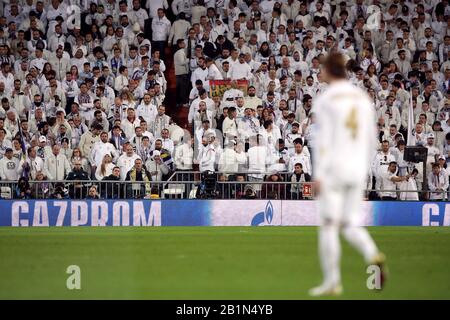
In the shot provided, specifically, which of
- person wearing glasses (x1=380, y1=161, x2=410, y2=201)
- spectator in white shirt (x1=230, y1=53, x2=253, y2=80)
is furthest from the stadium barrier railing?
spectator in white shirt (x1=230, y1=53, x2=253, y2=80)

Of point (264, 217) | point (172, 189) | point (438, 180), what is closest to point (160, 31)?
point (172, 189)

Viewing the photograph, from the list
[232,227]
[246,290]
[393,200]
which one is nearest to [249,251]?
[246,290]

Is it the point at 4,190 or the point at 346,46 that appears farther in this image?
the point at 346,46

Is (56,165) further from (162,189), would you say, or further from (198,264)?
(198,264)

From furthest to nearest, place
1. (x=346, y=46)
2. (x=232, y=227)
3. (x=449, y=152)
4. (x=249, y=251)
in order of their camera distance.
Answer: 1. (x=346, y=46)
2. (x=449, y=152)
3. (x=232, y=227)
4. (x=249, y=251)

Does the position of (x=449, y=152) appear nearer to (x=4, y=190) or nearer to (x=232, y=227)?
(x=232, y=227)

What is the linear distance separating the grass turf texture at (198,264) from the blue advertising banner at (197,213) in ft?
5.57

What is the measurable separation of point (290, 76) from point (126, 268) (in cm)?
1443

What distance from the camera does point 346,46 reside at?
2914 cm

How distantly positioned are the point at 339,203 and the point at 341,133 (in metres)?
0.64

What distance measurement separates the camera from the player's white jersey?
9.55m

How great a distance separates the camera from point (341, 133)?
9.59 m

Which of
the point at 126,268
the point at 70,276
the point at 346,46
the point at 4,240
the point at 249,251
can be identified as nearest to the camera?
the point at 70,276

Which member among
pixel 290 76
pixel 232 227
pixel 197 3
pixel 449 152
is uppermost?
pixel 197 3
